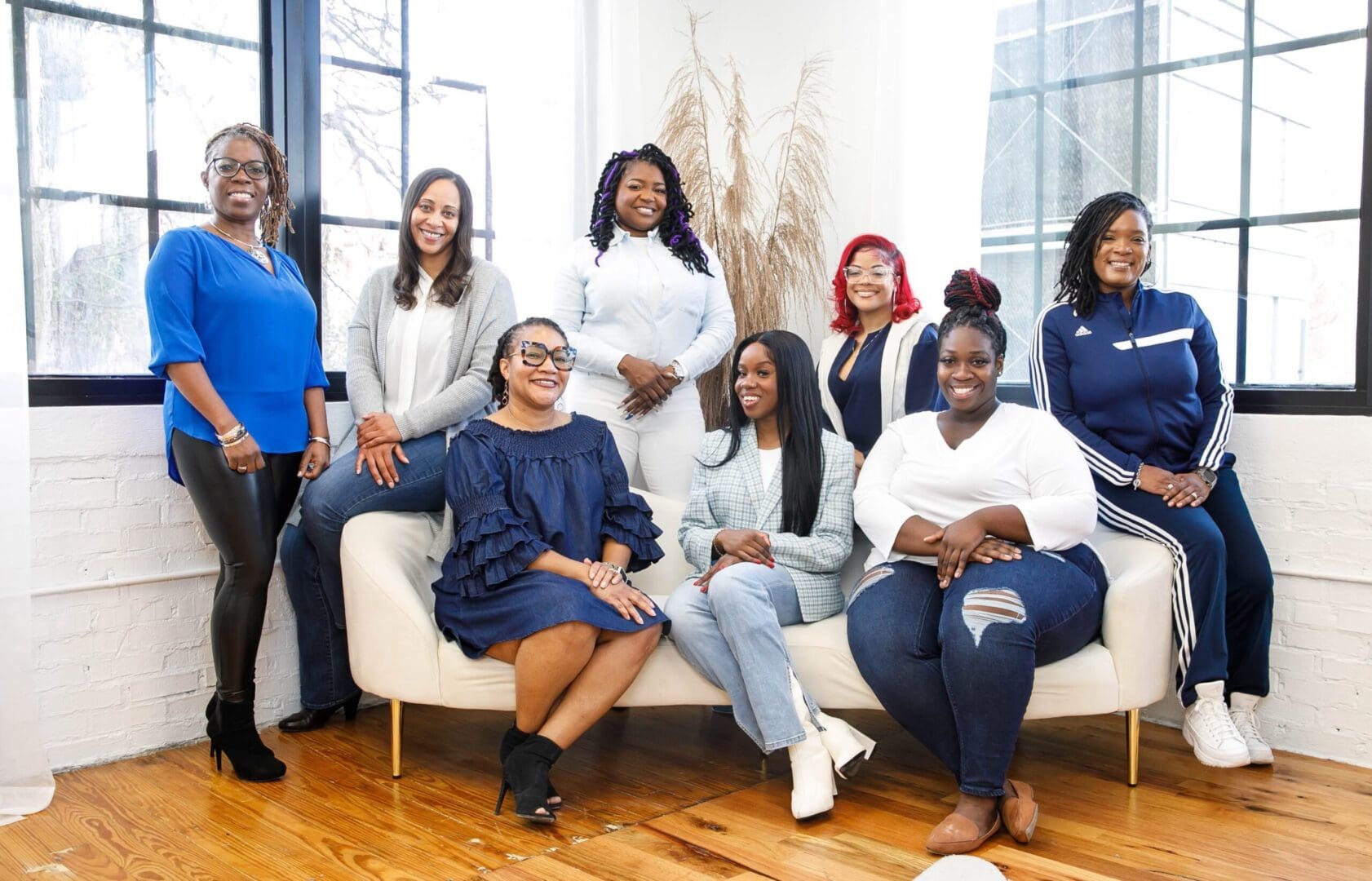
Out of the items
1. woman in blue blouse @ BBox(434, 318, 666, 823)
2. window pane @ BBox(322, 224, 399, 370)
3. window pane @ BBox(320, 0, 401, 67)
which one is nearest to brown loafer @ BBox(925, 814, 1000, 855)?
woman in blue blouse @ BBox(434, 318, 666, 823)

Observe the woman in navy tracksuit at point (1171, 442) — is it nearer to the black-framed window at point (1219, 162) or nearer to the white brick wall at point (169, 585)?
the white brick wall at point (169, 585)

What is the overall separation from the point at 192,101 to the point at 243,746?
68.1 inches

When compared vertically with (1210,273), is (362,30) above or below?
above

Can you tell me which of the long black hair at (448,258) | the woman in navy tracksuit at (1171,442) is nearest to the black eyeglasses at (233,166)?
the long black hair at (448,258)

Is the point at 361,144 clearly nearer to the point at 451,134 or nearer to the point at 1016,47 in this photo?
the point at 451,134

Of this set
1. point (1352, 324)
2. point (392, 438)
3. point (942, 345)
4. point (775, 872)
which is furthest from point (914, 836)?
point (1352, 324)

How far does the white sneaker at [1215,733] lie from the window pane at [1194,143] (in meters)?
1.37

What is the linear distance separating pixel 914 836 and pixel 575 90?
8.78 ft

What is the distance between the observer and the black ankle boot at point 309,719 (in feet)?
10.3

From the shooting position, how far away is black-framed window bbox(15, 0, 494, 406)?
2.86 m

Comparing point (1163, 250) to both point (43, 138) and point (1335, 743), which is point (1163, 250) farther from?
point (43, 138)

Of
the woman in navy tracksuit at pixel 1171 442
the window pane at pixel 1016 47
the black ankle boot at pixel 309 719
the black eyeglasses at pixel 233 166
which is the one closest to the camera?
the black eyeglasses at pixel 233 166

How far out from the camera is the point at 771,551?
2.72m

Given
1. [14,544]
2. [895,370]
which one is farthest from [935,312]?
[14,544]
